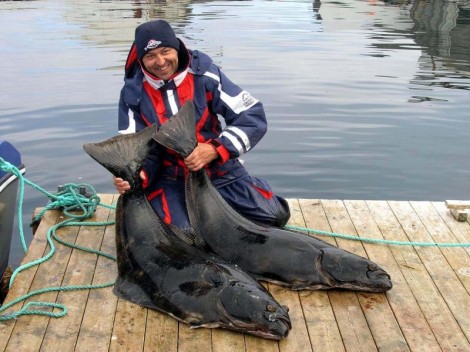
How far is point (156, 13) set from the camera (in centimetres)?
3281

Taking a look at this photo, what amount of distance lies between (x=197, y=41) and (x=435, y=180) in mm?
14313

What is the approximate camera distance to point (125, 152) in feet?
15.1

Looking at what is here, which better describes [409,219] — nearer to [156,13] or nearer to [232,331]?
[232,331]

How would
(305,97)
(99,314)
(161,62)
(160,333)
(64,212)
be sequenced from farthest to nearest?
(305,97) < (64,212) < (161,62) < (99,314) < (160,333)

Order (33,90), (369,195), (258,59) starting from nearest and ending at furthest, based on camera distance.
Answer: (369,195) → (33,90) → (258,59)

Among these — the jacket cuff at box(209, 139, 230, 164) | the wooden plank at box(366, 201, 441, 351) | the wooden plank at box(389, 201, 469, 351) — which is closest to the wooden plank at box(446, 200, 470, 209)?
the wooden plank at box(389, 201, 469, 351)

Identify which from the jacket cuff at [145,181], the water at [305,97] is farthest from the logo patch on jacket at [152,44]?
the water at [305,97]

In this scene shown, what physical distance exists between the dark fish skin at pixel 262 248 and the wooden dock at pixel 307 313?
0.31 ft

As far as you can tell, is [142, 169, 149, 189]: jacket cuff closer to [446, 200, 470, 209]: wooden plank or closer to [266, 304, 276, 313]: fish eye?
[266, 304, 276, 313]: fish eye

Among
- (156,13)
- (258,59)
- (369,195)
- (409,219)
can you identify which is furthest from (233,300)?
(156,13)

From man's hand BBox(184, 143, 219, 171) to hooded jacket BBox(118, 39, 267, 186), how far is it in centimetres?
9

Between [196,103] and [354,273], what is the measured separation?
169 centimetres

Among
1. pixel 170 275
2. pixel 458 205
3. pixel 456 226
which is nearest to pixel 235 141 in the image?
pixel 170 275

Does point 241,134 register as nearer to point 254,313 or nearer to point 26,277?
point 254,313
